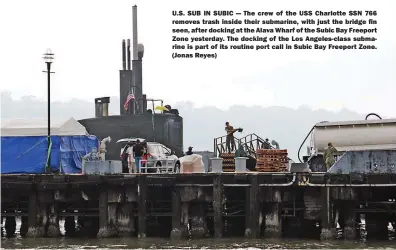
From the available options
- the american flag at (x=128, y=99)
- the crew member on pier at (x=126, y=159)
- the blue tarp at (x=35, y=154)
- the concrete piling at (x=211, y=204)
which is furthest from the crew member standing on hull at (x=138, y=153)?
the american flag at (x=128, y=99)

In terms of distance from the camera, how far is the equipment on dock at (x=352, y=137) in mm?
40844

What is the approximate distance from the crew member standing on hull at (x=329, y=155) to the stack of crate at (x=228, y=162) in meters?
4.71

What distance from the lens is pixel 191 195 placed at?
39.3 metres

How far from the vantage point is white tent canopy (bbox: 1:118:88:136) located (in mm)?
45281

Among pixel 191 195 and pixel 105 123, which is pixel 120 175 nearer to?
pixel 191 195

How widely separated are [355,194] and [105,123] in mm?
19823

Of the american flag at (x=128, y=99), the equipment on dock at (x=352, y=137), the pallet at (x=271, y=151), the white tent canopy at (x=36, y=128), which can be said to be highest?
the american flag at (x=128, y=99)

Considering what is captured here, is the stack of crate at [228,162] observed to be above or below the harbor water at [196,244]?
above

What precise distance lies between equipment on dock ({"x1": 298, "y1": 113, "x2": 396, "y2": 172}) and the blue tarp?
10.8 meters

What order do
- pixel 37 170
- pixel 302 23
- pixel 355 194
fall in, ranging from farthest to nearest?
pixel 37 170 < pixel 355 194 < pixel 302 23

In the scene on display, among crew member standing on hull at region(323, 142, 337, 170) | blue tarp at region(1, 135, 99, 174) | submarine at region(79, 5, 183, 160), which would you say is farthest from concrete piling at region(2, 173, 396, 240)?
submarine at region(79, 5, 183, 160)

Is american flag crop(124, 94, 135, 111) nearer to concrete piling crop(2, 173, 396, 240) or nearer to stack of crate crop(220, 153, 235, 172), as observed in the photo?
stack of crate crop(220, 153, 235, 172)

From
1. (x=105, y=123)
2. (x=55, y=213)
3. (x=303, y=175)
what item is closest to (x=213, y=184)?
(x=303, y=175)

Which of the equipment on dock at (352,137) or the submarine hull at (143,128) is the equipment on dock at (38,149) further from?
the equipment on dock at (352,137)
